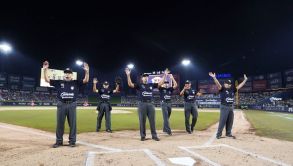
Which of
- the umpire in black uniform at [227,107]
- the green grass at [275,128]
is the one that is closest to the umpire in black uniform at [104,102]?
the umpire in black uniform at [227,107]

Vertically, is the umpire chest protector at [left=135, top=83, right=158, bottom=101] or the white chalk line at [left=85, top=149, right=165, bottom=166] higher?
the umpire chest protector at [left=135, top=83, right=158, bottom=101]

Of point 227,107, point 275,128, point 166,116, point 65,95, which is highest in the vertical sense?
point 65,95

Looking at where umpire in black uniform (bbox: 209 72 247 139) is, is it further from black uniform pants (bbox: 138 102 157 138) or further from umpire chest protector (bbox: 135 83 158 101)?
black uniform pants (bbox: 138 102 157 138)

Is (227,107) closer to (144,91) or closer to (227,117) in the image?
(227,117)

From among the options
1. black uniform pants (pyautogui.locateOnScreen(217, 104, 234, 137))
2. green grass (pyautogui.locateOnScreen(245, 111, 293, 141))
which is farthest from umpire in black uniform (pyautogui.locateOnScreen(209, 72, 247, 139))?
green grass (pyautogui.locateOnScreen(245, 111, 293, 141))

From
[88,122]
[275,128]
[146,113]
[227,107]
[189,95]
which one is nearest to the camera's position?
[146,113]

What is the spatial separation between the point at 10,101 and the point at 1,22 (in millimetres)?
17702

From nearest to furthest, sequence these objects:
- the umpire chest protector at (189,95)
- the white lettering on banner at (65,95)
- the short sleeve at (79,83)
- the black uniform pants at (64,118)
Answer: the black uniform pants at (64,118), the white lettering on banner at (65,95), the short sleeve at (79,83), the umpire chest protector at (189,95)

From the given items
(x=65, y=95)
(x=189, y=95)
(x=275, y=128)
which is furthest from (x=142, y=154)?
(x=275, y=128)

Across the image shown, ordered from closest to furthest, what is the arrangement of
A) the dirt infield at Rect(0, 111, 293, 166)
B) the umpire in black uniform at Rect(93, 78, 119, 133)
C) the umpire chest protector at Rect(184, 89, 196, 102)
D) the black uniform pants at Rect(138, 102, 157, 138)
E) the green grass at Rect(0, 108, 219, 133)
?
the dirt infield at Rect(0, 111, 293, 166) → the black uniform pants at Rect(138, 102, 157, 138) → the umpire chest protector at Rect(184, 89, 196, 102) → the umpire in black uniform at Rect(93, 78, 119, 133) → the green grass at Rect(0, 108, 219, 133)

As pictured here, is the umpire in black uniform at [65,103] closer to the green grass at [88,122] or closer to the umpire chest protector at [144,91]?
the umpire chest protector at [144,91]

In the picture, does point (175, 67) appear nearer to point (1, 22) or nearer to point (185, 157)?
point (1, 22)

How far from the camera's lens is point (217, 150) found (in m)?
6.59

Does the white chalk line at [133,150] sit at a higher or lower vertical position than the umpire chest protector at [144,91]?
lower
